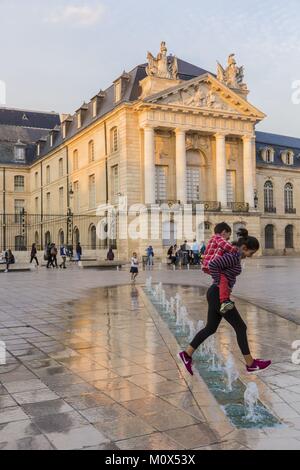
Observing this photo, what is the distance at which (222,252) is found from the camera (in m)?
5.27

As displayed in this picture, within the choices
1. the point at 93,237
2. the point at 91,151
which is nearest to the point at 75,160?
the point at 91,151

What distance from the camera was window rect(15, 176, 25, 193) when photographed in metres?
61.2

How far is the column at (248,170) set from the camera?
4341 centimetres

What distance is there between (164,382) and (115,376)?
0.59 m

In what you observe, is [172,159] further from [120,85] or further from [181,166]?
[120,85]

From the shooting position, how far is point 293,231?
52.2 meters

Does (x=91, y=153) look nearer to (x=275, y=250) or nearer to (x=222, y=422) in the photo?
(x=275, y=250)

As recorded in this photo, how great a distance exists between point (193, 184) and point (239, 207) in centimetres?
437

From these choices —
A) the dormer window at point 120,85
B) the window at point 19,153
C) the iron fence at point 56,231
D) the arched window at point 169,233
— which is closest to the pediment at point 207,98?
the dormer window at point 120,85

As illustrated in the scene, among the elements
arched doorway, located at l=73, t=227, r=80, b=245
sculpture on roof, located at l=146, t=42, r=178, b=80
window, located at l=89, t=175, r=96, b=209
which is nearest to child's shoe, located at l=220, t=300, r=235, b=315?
sculpture on roof, located at l=146, t=42, r=178, b=80

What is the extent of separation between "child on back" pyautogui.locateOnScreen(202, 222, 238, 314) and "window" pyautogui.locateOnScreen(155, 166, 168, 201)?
34.7 metres

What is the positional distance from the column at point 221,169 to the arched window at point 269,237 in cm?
1044

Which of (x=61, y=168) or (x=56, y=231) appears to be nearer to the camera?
(x=56, y=231)

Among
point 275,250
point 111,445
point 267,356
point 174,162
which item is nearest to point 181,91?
point 174,162
